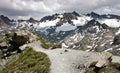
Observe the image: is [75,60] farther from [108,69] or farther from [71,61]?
[108,69]

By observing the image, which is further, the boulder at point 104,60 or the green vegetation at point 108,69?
the boulder at point 104,60

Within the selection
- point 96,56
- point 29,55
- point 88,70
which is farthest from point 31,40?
point 88,70

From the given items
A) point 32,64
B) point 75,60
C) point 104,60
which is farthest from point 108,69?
point 32,64

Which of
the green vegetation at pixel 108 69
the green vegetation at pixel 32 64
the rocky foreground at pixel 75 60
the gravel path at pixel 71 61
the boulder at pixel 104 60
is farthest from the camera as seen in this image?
the green vegetation at pixel 32 64

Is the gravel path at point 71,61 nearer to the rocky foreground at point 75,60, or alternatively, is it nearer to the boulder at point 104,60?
the rocky foreground at point 75,60

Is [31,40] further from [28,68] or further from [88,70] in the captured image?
[88,70]

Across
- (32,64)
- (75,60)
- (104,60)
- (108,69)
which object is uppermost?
(104,60)

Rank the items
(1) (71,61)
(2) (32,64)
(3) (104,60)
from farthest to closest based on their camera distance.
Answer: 1. (2) (32,64)
2. (1) (71,61)
3. (3) (104,60)

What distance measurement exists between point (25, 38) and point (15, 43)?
2895mm

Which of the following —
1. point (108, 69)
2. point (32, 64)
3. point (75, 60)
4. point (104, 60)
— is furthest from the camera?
point (32, 64)

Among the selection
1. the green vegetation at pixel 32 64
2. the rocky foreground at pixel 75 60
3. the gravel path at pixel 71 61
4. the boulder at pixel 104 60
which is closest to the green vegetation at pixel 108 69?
the rocky foreground at pixel 75 60

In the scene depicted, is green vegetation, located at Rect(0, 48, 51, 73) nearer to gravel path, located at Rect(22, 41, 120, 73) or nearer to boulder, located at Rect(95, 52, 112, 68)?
gravel path, located at Rect(22, 41, 120, 73)

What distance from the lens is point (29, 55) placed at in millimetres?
55344

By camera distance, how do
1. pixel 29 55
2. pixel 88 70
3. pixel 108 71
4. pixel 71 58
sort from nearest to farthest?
1. pixel 108 71
2. pixel 88 70
3. pixel 71 58
4. pixel 29 55
